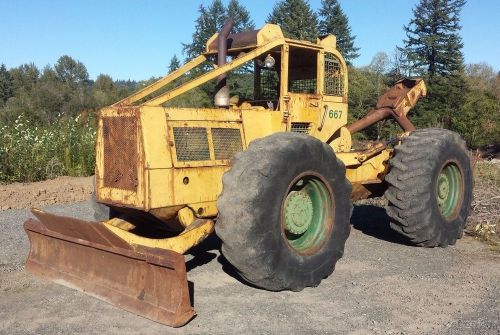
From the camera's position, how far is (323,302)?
16.4 feet

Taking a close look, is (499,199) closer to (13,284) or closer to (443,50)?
(13,284)

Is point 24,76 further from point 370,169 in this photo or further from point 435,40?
point 370,169

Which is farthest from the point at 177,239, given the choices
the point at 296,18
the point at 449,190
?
the point at 296,18

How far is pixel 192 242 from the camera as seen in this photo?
16.8 ft

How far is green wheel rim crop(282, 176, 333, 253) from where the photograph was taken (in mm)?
5434

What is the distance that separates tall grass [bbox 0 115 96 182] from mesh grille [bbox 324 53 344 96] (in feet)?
26.8

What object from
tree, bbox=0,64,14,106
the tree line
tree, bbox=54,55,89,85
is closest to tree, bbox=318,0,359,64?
the tree line

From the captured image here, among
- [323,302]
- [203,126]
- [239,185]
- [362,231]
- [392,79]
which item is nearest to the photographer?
[239,185]

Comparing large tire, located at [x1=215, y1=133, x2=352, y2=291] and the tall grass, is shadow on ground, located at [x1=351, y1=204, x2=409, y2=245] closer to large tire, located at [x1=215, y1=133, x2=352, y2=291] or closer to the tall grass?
large tire, located at [x1=215, y1=133, x2=352, y2=291]

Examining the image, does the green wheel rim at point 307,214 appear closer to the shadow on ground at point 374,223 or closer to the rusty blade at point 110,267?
the rusty blade at point 110,267

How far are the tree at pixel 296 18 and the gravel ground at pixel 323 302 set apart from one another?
1366 inches

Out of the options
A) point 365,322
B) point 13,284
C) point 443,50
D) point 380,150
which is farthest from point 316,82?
point 443,50

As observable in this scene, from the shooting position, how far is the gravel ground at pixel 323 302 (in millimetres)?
4422

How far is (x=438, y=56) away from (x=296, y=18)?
1093 cm
